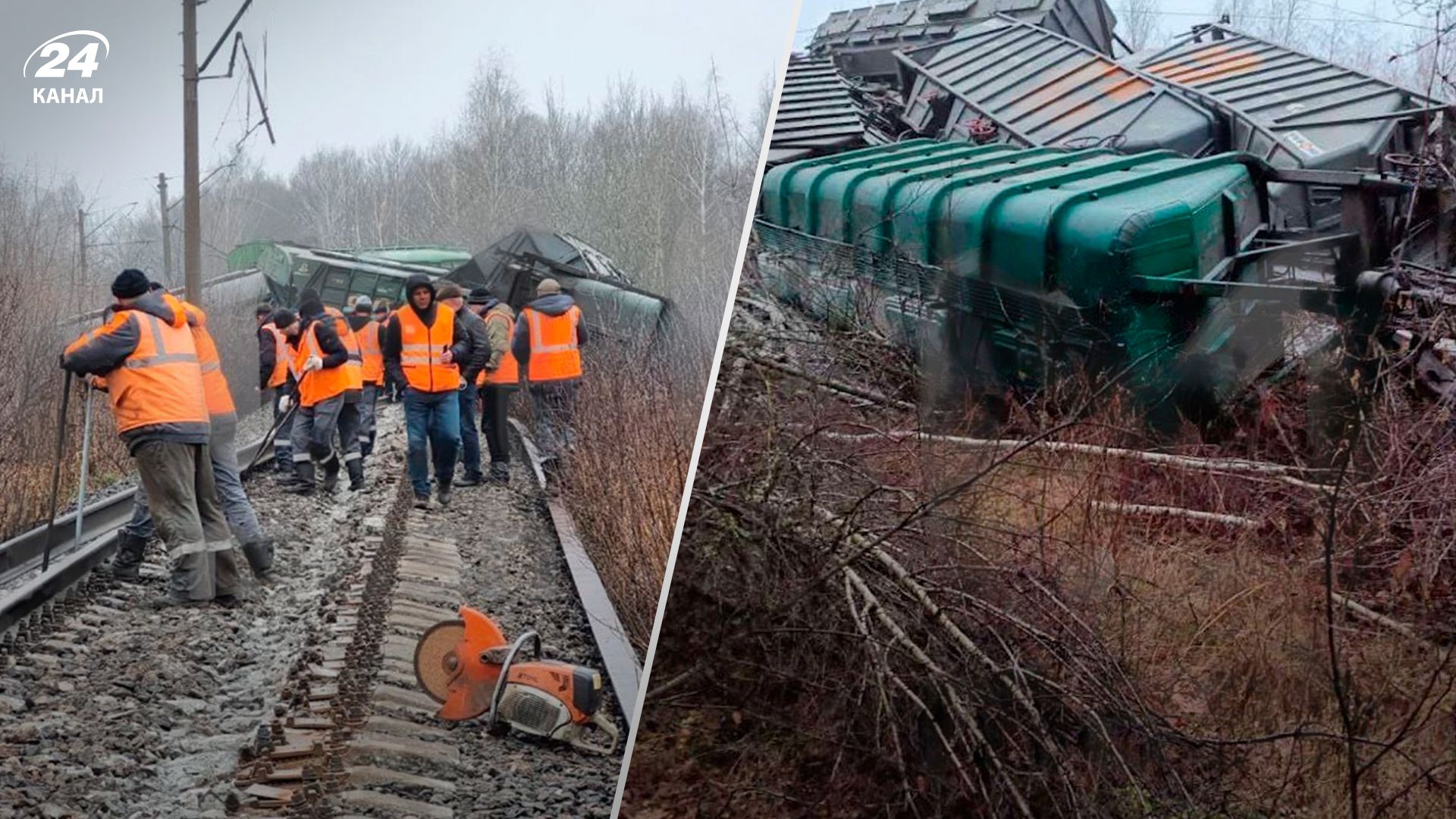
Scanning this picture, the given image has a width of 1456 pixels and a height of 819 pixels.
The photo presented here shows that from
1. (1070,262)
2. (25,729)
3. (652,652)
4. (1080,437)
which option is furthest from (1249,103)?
(25,729)

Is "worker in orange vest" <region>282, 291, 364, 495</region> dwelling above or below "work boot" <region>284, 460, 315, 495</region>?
above

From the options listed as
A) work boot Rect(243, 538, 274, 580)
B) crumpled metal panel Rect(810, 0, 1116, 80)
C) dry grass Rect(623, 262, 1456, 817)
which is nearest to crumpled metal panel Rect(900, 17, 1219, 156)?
crumpled metal panel Rect(810, 0, 1116, 80)

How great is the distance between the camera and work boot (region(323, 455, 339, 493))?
6.26 ft

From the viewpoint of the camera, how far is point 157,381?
6.35 ft

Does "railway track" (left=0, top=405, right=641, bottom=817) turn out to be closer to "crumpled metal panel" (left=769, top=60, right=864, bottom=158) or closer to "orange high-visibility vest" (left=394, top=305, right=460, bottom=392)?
"orange high-visibility vest" (left=394, top=305, right=460, bottom=392)

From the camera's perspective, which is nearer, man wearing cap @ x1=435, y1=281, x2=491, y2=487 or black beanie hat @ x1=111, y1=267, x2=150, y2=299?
man wearing cap @ x1=435, y1=281, x2=491, y2=487

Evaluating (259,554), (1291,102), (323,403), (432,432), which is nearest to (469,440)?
(432,432)

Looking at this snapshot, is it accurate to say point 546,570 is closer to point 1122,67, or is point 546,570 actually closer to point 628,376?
point 628,376

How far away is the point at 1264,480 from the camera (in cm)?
196

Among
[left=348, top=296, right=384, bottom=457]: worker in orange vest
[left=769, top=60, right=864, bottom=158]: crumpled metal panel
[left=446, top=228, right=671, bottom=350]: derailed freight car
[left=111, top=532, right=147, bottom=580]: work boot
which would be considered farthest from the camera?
[left=769, top=60, right=864, bottom=158]: crumpled metal panel

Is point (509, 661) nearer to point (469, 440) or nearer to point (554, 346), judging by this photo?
point (469, 440)

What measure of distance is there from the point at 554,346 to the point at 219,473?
0.59 meters

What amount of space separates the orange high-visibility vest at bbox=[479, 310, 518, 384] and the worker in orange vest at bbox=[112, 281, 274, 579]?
0.44 meters

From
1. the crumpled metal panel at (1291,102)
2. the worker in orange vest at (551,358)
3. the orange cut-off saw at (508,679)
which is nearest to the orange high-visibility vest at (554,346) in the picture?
the worker in orange vest at (551,358)
